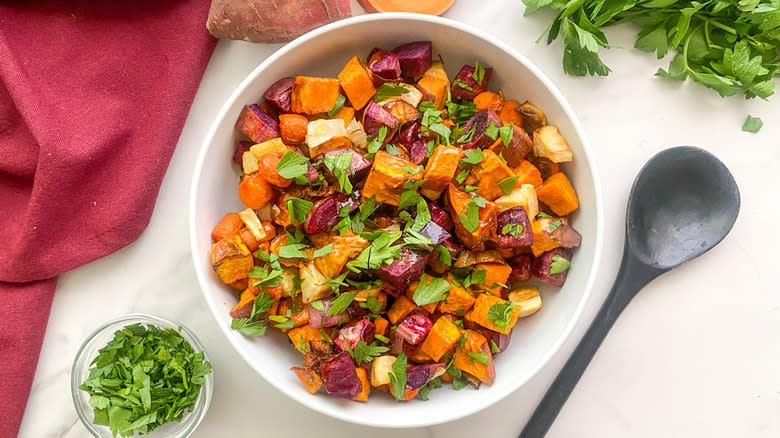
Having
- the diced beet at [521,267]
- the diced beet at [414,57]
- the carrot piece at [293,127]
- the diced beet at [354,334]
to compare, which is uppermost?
the diced beet at [414,57]

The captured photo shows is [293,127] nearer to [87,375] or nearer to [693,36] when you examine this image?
[87,375]

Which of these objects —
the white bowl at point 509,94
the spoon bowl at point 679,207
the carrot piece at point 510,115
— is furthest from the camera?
the spoon bowl at point 679,207

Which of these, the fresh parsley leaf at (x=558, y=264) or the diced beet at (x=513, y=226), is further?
the fresh parsley leaf at (x=558, y=264)

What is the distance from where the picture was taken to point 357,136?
5.10 feet

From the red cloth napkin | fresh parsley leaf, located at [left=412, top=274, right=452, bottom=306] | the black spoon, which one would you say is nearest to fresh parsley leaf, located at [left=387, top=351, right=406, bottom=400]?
fresh parsley leaf, located at [left=412, top=274, right=452, bottom=306]

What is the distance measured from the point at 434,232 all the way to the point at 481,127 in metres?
0.29

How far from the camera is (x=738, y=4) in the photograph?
1.63m

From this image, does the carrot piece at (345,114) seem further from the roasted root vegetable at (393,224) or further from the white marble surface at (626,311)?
the white marble surface at (626,311)

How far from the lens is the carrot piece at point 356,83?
1562 millimetres

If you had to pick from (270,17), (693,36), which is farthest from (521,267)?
(270,17)

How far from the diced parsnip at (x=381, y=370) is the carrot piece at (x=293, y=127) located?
0.58 m

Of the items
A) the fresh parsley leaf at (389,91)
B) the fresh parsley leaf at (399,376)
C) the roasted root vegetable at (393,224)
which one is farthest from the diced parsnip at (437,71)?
the fresh parsley leaf at (399,376)

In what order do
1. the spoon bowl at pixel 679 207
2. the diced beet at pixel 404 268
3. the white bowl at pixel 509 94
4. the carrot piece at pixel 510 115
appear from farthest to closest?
the spoon bowl at pixel 679 207 < the carrot piece at pixel 510 115 < the white bowl at pixel 509 94 < the diced beet at pixel 404 268

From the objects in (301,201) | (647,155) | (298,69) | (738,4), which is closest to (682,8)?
(738,4)
